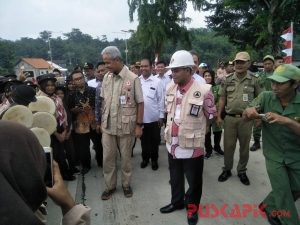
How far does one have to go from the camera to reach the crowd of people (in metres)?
3.13

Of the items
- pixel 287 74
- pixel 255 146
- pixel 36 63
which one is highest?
pixel 36 63

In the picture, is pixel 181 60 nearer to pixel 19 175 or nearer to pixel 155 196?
pixel 155 196

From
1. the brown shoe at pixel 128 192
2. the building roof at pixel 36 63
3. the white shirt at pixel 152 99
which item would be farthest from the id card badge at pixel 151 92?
the building roof at pixel 36 63

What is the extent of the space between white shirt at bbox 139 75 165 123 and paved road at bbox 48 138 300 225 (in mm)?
926

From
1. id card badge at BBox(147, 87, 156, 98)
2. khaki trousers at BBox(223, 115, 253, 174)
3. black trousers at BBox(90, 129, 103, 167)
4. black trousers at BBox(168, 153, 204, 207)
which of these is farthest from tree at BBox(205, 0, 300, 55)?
black trousers at BBox(168, 153, 204, 207)

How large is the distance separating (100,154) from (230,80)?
2.68 m

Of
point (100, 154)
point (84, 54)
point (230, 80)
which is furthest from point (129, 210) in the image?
point (84, 54)

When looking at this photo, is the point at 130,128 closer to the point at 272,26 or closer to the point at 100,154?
the point at 100,154

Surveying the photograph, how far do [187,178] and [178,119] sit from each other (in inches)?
28.1

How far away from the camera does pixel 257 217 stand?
3.68 meters

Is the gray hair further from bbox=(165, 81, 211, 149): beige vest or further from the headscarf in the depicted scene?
the headscarf

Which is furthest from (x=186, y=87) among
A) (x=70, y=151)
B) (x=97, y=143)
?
(x=97, y=143)

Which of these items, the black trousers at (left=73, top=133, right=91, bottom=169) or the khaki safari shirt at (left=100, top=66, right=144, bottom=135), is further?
the black trousers at (left=73, top=133, right=91, bottom=169)

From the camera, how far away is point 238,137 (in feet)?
15.6
